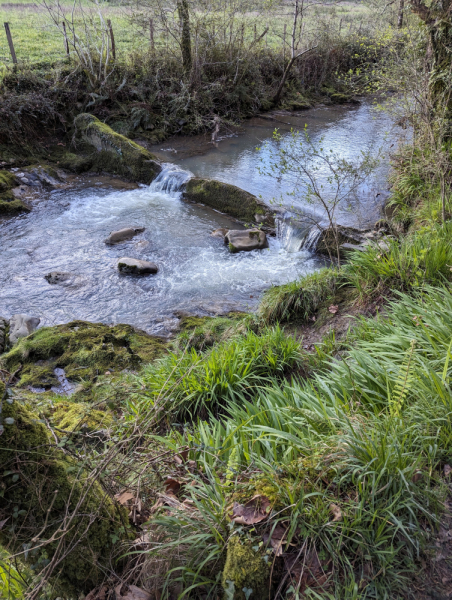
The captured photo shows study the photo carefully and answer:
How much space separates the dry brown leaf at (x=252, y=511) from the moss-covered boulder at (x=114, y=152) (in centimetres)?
1110

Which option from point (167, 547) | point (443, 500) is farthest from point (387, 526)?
point (167, 547)

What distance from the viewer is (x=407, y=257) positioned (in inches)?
189

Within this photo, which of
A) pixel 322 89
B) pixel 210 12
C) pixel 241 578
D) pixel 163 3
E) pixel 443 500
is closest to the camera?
pixel 241 578

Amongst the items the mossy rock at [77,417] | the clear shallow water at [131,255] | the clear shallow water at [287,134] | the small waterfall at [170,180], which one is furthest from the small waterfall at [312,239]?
the mossy rock at [77,417]

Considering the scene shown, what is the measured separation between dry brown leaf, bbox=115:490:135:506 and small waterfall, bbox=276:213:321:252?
6815mm

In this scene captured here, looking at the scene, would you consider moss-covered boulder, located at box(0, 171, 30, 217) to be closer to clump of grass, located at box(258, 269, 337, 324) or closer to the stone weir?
the stone weir

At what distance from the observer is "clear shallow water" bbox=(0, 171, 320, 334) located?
7.11 metres

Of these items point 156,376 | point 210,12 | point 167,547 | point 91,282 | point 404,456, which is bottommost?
point 91,282

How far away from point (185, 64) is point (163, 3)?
2034 millimetres

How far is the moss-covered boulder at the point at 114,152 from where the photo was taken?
12.1m

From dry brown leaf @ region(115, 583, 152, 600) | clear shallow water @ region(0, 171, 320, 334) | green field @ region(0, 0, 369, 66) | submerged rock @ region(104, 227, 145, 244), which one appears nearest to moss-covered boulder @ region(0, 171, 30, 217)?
clear shallow water @ region(0, 171, 320, 334)

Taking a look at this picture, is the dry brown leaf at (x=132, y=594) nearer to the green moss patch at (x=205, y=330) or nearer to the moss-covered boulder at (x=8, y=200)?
the green moss patch at (x=205, y=330)

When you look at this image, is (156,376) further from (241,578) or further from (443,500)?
(443,500)

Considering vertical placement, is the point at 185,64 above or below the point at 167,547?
above
